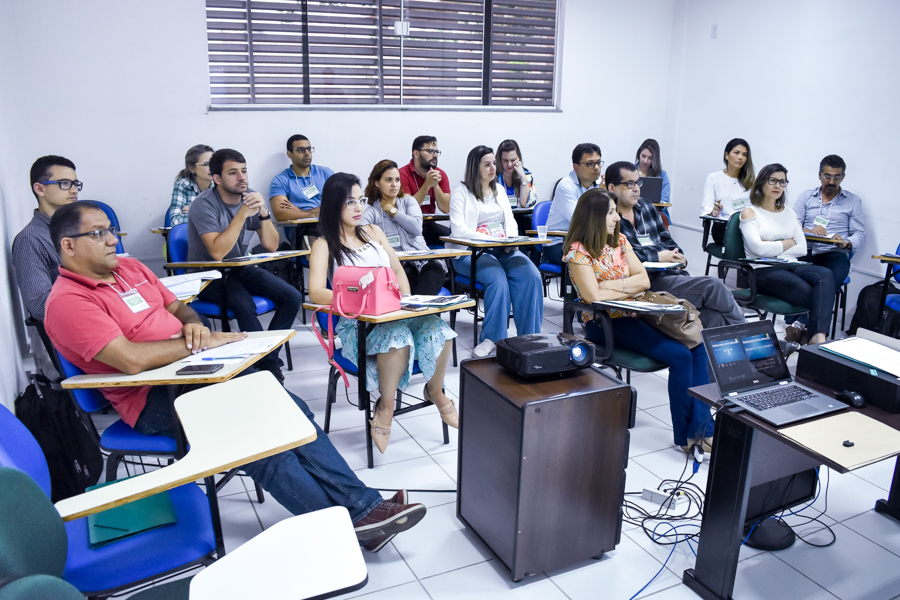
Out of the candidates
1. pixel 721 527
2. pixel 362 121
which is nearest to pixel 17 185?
pixel 362 121

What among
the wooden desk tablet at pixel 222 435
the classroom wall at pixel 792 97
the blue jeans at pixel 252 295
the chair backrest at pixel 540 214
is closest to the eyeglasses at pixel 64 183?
the blue jeans at pixel 252 295

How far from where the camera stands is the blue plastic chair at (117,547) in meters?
1.41

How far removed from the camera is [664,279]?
3.66m

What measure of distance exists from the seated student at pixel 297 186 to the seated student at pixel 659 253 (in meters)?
2.40

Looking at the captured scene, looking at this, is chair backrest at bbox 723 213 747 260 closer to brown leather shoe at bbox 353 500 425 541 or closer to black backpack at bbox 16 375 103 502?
brown leather shoe at bbox 353 500 425 541

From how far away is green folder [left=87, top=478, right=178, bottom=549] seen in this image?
1506 mm

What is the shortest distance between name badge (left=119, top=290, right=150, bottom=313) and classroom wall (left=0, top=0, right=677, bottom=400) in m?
1.66

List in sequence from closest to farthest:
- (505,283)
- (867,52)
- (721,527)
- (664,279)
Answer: (721,527), (664,279), (505,283), (867,52)

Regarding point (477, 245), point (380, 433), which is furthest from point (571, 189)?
point (380, 433)

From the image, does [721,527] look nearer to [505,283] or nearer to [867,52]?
[505,283]

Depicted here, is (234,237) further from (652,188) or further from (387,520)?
(652,188)

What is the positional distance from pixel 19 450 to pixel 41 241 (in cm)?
189

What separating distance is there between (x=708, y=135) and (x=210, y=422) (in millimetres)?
6197

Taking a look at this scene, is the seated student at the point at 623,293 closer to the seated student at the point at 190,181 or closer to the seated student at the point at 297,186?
the seated student at the point at 297,186
